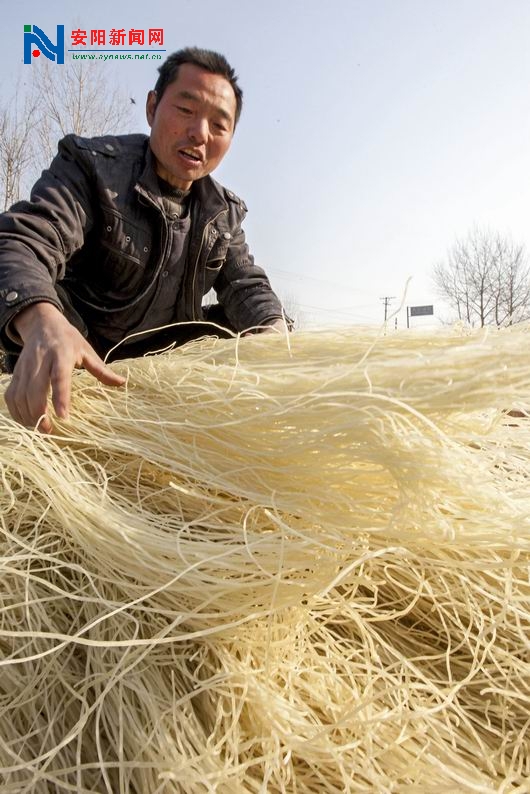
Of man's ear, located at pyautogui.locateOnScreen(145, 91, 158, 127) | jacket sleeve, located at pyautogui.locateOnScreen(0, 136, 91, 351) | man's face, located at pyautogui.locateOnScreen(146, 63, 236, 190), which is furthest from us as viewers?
man's ear, located at pyautogui.locateOnScreen(145, 91, 158, 127)

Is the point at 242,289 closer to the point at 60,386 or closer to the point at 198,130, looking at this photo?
the point at 198,130

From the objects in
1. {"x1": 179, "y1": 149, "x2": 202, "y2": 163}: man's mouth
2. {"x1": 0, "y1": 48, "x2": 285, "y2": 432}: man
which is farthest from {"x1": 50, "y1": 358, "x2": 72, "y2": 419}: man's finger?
{"x1": 179, "y1": 149, "x2": 202, "y2": 163}: man's mouth

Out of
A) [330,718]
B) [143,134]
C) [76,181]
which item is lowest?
[330,718]

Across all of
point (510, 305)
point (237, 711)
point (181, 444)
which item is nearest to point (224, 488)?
point (181, 444)

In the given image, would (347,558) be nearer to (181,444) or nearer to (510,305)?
(181,444)

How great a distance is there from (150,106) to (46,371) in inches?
46.0

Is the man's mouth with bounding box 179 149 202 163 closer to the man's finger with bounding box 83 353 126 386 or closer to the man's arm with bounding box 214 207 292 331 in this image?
the man's arm with bounding box 214 207 292 331

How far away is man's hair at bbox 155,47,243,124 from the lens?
1.36 metres

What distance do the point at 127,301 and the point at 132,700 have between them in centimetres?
119

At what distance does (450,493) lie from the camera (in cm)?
53

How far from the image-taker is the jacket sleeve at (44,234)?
85 cm

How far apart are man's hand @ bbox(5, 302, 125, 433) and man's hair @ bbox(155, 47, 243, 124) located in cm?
96

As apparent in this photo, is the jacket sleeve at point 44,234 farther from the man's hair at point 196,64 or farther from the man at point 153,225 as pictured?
the man's hair at point 196,64

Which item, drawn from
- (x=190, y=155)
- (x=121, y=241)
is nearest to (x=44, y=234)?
(x=121, y=241)
